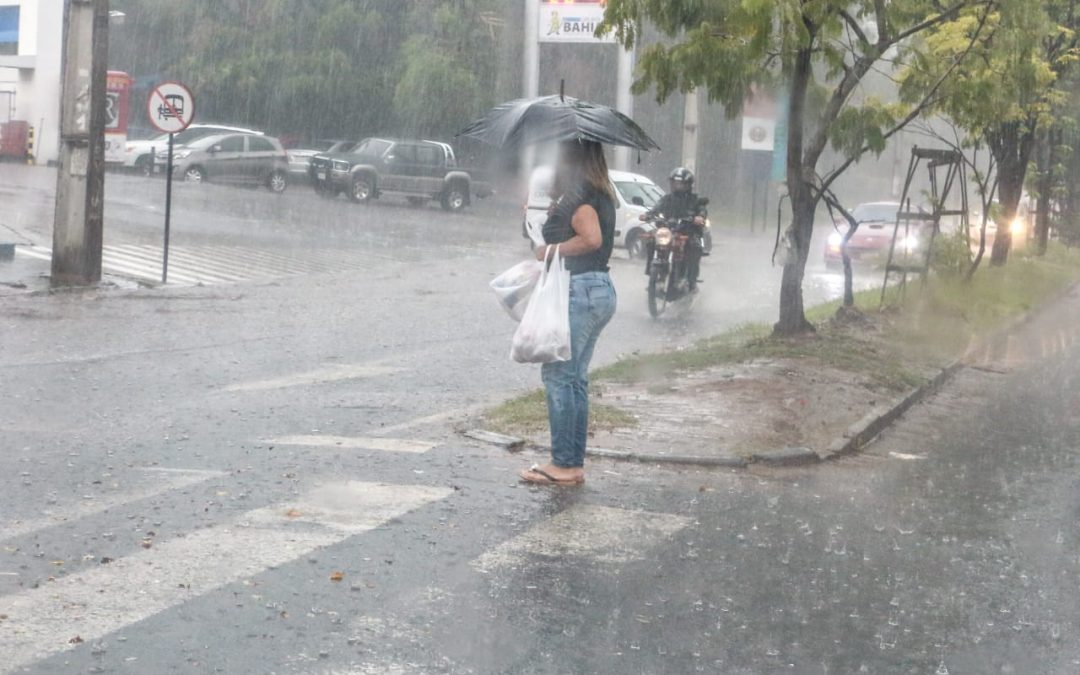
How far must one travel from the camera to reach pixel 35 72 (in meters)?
46.3

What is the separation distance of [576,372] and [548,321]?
41 centimetres

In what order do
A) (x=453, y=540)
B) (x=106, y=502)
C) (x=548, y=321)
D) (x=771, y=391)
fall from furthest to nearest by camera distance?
(x=771, y=391) < (x=548, y=321) < (x=106, y=502) < (x=453, y=540)

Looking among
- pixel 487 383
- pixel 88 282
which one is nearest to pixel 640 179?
pixel 88 282

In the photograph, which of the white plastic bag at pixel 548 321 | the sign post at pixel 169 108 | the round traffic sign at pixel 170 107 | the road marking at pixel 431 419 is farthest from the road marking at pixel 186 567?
the round traffic sign at pixel 170 107

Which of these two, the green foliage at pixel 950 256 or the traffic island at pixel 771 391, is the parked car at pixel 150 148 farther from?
the traffic island at pixel 771 391

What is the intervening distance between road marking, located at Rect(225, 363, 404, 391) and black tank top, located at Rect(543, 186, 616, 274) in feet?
13.4

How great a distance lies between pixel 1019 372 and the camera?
15.2 m

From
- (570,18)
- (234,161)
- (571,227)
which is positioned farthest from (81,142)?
(570,18)

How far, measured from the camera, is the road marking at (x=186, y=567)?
5.41 metres

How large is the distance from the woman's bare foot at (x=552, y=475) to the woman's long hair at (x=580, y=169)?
1557mm

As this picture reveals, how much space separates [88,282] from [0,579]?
1294cm

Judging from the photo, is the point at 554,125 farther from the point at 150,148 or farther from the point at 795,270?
the point at 150,148

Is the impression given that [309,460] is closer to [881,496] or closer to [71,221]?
[881,496]

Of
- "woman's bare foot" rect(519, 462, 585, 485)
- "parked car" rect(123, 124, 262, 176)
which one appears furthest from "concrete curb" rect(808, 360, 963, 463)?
"parked car" rect(123, 124, 262, 176)
